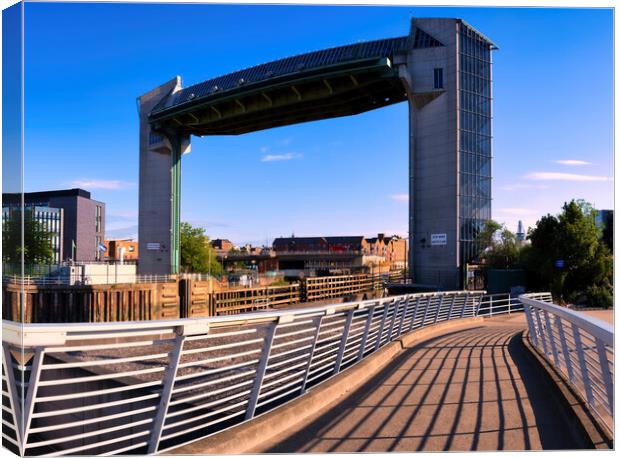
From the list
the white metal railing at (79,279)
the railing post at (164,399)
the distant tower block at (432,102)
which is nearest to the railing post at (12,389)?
the railing post at (164,399)

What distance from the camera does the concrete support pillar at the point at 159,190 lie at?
4822cm

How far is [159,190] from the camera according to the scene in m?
50.2

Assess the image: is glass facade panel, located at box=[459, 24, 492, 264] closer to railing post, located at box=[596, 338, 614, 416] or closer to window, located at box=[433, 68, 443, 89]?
window, located at box=[433, 68, 443, 89]

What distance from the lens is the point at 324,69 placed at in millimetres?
36625

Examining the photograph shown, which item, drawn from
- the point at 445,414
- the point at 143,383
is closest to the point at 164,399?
the point at 143,383

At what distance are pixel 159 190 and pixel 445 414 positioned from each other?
49234mm

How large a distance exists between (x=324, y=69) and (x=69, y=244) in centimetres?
3742

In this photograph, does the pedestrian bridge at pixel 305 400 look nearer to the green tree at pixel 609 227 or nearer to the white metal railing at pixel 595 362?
the white metal railing at pixel 595 362

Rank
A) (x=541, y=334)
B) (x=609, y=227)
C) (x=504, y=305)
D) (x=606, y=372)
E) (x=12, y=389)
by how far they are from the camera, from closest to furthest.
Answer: (x=12, y=389) < (x=606, y=372) < (x=541, y=334) < (x=609, y=227) < (x=504, y=305)

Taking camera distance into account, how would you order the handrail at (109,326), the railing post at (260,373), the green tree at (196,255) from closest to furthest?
the handrail at (109,326), the railing post at (260,373), the green tree at (196,255)

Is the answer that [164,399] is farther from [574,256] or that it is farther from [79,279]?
[79,279]

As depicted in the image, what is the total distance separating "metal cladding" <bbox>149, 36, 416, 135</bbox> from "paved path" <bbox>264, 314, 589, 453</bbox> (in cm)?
2954

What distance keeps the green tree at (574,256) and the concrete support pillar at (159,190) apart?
35071 mm

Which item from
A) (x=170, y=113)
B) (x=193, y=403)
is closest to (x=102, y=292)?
(x=193, y=403)
